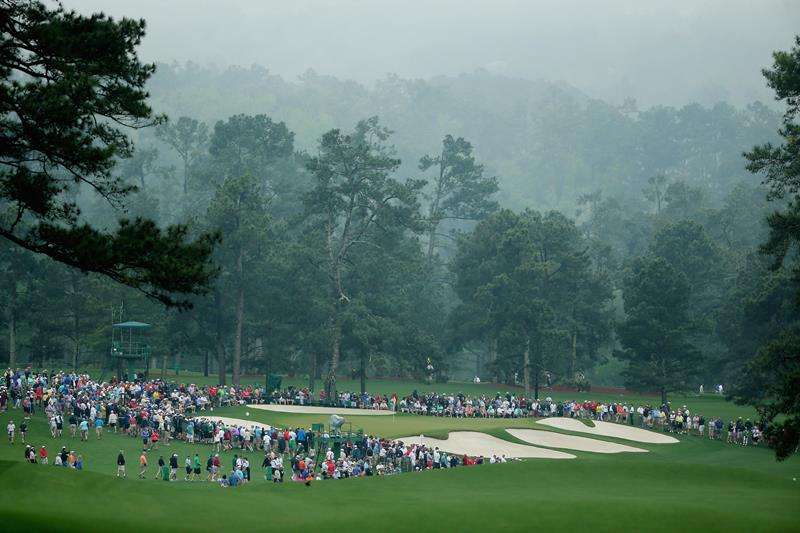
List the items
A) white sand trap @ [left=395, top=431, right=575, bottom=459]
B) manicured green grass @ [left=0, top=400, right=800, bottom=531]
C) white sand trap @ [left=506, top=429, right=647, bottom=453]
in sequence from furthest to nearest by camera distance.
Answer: white sand trap @ [left=506, top=429, right=647, bottom=453] → white sand trap @ [left=395, top=431, right=575, bottom=459] → manicured green grass @ [left=0, top=400, right=800, bottom=531]

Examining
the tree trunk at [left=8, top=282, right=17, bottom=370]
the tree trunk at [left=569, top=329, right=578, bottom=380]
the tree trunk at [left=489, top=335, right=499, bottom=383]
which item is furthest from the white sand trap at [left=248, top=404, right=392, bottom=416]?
the tree trunk at [left=569, top=329, right=578, bottom=380]

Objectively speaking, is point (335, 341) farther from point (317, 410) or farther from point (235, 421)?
point (235, 421)

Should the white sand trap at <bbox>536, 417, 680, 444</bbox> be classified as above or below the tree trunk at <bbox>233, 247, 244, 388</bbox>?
below

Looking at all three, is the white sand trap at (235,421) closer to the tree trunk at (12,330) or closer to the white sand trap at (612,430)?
the white sand trap at (612,430)

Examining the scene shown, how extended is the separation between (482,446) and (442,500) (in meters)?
21.2

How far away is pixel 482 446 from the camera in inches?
2045

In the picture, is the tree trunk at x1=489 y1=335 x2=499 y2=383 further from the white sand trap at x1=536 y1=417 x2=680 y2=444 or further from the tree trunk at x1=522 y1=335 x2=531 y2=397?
the white sand trap at x1=536 y1=417 x2=680 y2=444

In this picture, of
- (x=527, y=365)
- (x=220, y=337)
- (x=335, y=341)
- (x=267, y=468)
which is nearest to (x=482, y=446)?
(x=267, y=468)

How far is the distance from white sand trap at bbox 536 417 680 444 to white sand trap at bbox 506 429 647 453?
2.51 metres

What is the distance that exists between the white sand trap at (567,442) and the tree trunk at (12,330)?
41486 mm

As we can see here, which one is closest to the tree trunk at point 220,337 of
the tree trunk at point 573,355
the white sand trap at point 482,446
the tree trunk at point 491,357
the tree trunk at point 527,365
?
the tree trunk at point 491,357

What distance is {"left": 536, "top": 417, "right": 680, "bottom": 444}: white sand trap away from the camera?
5716 centimetres

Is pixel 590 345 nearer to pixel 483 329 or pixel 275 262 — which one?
pixel 483 329

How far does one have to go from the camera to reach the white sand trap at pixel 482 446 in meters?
50.5
